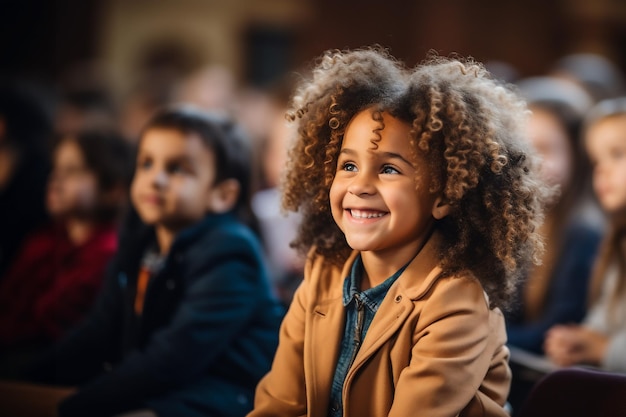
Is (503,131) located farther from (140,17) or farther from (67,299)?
(140,17)

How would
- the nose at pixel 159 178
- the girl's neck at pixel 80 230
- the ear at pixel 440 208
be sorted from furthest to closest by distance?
1. the girl's neck at pixel 80 230
2. the nose at pixel 159 178
3. the ear at pixel 440 208

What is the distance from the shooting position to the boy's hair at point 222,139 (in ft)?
7.51

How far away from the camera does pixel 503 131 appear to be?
1.53 m

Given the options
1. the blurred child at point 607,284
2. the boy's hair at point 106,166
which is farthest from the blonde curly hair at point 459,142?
the boy's hair at point 106,166

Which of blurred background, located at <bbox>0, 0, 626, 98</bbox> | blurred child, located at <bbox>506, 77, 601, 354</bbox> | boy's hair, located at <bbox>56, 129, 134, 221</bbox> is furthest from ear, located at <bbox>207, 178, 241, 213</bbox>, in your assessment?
blurred background, located at <bbox>0, 0, 626, 98</bbox>

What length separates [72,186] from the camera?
9.53 ft

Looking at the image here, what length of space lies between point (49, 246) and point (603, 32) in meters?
7.77

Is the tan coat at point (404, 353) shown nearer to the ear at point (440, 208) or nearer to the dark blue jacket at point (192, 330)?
the ear at point (440, 208)

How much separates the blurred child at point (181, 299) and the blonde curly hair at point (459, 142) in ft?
1.94

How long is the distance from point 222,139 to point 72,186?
86cm

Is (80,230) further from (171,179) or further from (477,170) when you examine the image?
(477,170)

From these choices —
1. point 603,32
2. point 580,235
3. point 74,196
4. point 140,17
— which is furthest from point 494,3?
point 74,196

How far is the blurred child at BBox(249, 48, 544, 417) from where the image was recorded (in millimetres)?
1461

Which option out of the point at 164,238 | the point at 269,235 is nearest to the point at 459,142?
the point at 164,238
